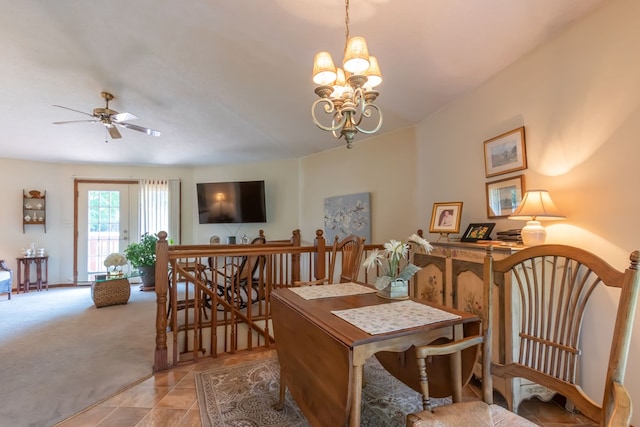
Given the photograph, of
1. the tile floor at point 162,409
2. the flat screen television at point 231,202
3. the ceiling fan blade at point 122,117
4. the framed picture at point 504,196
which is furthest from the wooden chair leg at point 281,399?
the flat screen television at point 231,202

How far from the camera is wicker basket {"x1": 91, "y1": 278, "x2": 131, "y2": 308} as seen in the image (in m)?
4.58

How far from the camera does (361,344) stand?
1161 millimetres

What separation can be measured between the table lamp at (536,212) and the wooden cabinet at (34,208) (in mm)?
7593

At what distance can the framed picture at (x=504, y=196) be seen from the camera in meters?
2.36

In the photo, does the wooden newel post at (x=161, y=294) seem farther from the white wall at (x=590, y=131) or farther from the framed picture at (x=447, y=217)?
the white wall at (x=590, y=131)

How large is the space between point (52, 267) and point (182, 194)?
2720 mm

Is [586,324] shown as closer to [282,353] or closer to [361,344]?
[361,344]

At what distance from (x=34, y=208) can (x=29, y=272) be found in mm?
1179

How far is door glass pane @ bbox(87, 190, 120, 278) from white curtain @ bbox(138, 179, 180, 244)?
51 cm

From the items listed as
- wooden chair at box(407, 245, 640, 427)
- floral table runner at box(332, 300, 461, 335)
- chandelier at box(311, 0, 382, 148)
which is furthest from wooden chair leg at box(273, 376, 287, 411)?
chandelier at box(311, 0, 382, 148)

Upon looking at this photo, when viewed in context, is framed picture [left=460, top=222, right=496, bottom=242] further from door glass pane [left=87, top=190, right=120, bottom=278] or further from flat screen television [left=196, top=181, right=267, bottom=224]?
door glass pane [left=87, top=190, right=120, bottom=278]

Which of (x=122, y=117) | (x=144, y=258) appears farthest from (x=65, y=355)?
(x=144, y=258)

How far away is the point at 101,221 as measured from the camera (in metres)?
Result: 6.33

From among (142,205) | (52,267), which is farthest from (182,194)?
(52,267)
